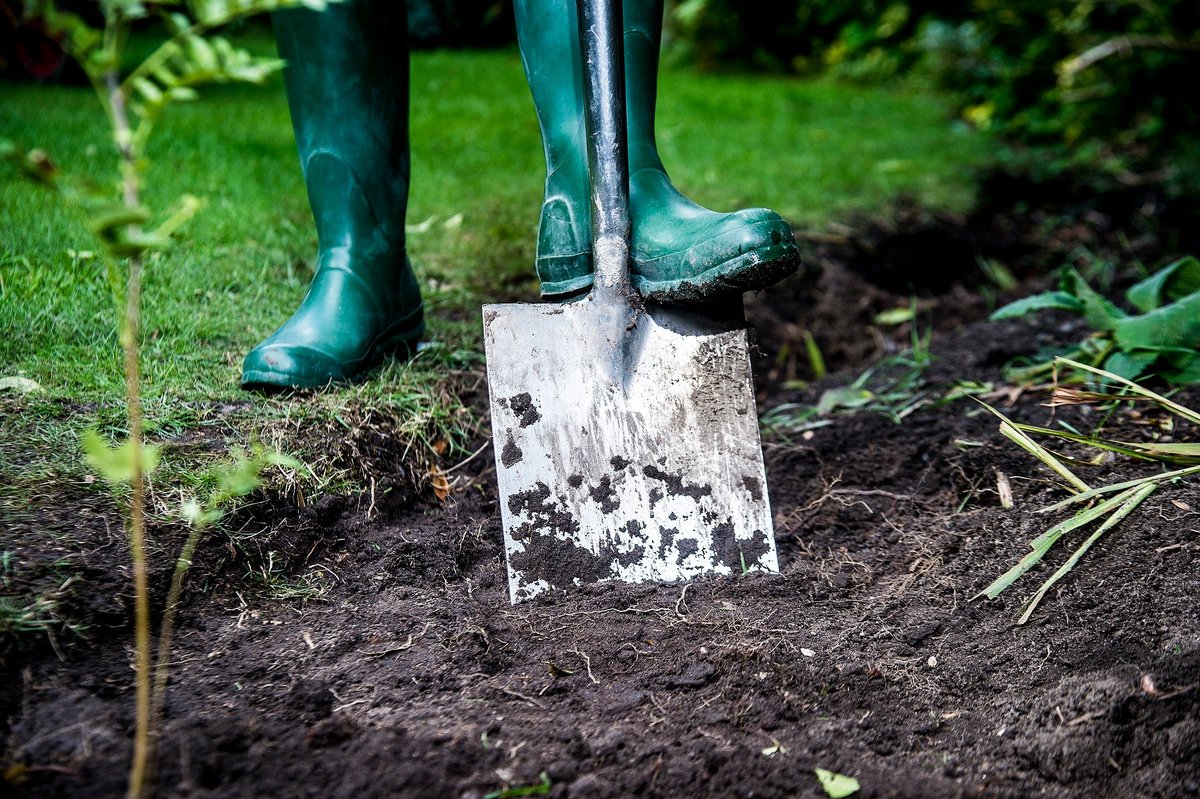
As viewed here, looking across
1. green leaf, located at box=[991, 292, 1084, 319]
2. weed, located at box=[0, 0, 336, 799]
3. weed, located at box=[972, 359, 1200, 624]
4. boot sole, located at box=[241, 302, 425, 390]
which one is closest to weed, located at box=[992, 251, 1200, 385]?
green leaf, located at box=[991, 292, 1084, 319]

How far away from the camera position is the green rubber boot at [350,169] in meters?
1.75

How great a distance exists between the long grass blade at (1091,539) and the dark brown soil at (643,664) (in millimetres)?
16

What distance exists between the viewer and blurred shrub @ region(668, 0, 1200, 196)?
4238 mm

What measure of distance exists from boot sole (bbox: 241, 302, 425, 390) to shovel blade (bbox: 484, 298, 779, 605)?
37 cm

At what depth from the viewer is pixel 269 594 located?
138 cm

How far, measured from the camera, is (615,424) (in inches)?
60.1

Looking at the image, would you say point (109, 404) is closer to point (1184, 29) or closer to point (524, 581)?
Result: point (524, 581)

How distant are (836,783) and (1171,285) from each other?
1565 millimetres

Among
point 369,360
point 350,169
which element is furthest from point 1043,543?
point 350,169

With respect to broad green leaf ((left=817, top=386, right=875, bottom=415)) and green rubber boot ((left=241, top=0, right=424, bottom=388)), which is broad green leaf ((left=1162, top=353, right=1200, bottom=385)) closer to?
broad green leaf ((left=817, top=386, right=875, bottom=415))

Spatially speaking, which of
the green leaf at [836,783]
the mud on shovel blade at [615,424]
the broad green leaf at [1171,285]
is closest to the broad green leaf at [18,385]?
the mud on shovel blade at [615,424]

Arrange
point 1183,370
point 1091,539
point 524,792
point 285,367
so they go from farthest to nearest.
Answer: point 1183,370 < point 285,367 < point 1091,539 < point 524,792

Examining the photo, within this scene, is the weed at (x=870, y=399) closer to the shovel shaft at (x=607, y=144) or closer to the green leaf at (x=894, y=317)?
the green leaf at (x=894, y=317)

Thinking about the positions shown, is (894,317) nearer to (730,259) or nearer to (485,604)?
Result: (730,259)
